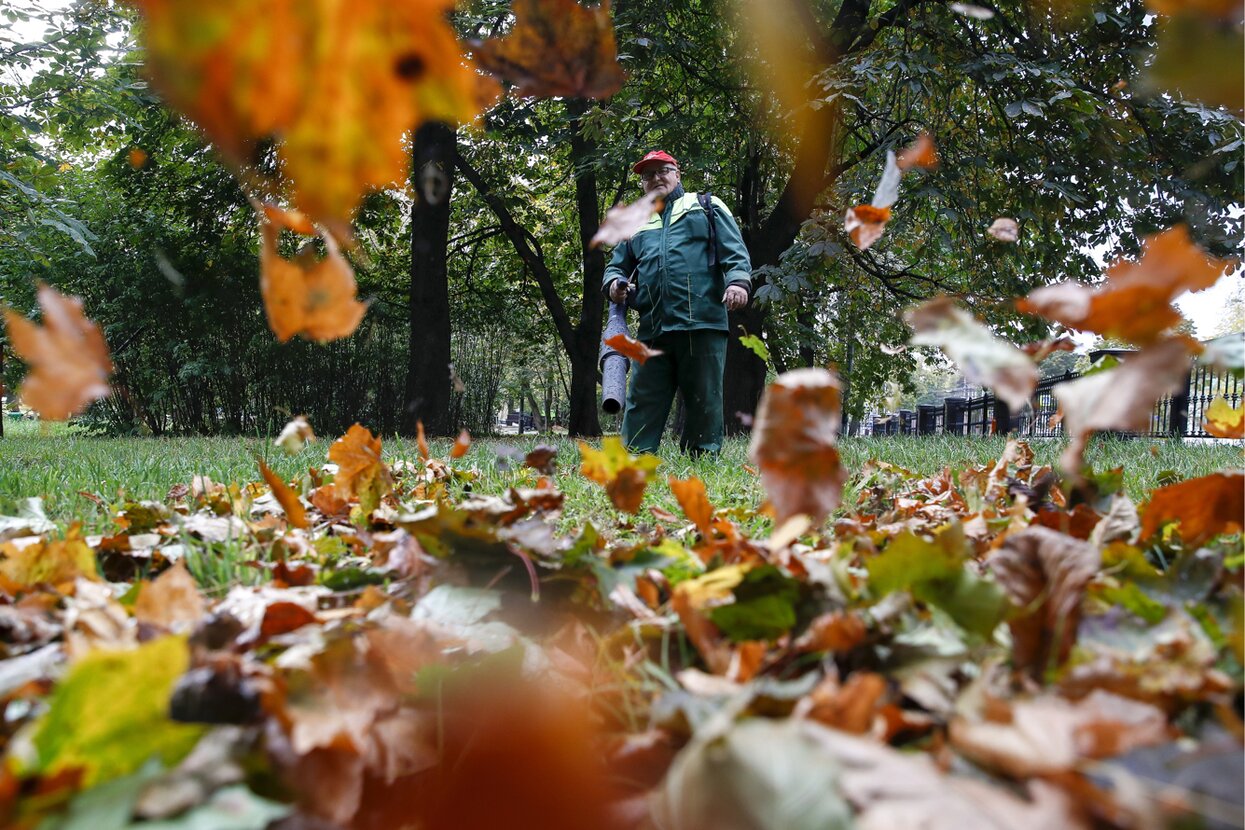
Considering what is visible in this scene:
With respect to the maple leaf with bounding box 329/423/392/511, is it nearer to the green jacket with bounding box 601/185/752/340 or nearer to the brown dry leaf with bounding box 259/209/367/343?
the brown dry leaf with bounding box 259/209/367/343

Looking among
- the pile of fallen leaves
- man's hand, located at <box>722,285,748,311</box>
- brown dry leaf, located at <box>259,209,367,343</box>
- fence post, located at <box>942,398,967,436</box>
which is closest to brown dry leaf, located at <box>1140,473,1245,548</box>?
the pile of fallen leaves

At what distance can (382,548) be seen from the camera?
1280 millimetres

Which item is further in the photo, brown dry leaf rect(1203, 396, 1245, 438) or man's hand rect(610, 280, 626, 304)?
man's hand rect(610, 280, 626, 304)

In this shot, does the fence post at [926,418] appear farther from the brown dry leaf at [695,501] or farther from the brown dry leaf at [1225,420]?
the brown dry leaf at [695,501]

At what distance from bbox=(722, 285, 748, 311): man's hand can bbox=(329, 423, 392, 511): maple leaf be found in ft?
9.60

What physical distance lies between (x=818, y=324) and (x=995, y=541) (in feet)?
39.4

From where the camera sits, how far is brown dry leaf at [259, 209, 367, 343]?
1.02 m

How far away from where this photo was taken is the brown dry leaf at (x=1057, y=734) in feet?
1.76

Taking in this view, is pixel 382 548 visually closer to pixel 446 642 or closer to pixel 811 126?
pixel 446 642

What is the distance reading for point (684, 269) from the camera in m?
4.64

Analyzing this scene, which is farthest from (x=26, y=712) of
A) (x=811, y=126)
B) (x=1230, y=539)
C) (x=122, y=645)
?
(x=811, y=126)

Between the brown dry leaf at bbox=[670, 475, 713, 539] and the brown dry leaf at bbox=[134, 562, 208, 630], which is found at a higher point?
the brown dry leaf at bbox=[670, 475, 713, 539]

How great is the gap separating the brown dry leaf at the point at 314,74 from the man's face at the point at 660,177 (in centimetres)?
385

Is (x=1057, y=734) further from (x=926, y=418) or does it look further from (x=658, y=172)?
(x=926, y=418)
